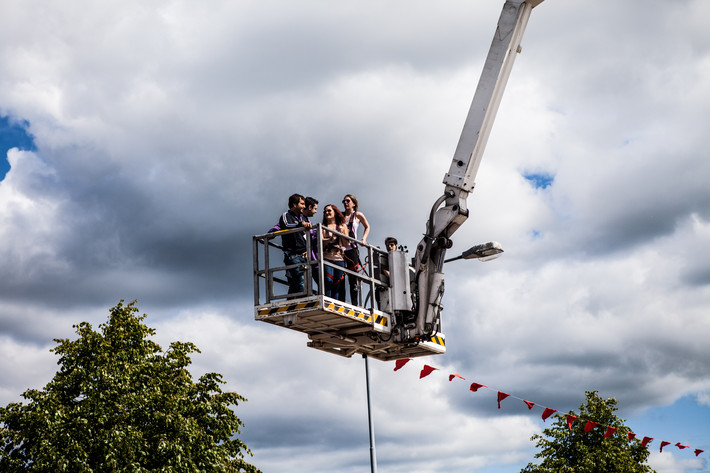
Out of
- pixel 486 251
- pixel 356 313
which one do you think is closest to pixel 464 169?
pixel 486 251

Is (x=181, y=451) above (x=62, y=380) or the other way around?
the other way around

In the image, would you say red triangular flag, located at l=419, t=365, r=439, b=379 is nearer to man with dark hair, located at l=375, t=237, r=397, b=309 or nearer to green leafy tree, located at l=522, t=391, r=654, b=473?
man with dark hair, located at l=375, t=237, r=397, b=309

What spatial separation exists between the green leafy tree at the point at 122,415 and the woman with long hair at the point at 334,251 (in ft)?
41.1

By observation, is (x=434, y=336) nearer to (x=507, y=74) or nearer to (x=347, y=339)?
(x=347, y=339)

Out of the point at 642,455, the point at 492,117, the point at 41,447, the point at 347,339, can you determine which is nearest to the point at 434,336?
the point at 347,339

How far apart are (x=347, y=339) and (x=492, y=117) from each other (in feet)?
17.1

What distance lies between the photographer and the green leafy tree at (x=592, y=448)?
4144cm

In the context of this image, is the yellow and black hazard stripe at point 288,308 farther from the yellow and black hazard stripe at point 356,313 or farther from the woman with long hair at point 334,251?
the woman with long hair at point 334,251

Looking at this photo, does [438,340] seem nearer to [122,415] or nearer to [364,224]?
[364,224]

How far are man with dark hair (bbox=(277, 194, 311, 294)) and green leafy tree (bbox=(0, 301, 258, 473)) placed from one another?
493 inches

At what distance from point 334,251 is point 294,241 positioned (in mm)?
745

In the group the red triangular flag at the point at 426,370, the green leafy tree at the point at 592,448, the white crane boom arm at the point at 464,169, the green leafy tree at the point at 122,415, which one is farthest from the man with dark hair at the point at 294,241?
the green leafy tree at the point at 592,448

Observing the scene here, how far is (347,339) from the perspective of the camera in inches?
656

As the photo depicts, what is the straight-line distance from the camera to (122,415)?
2686cm
